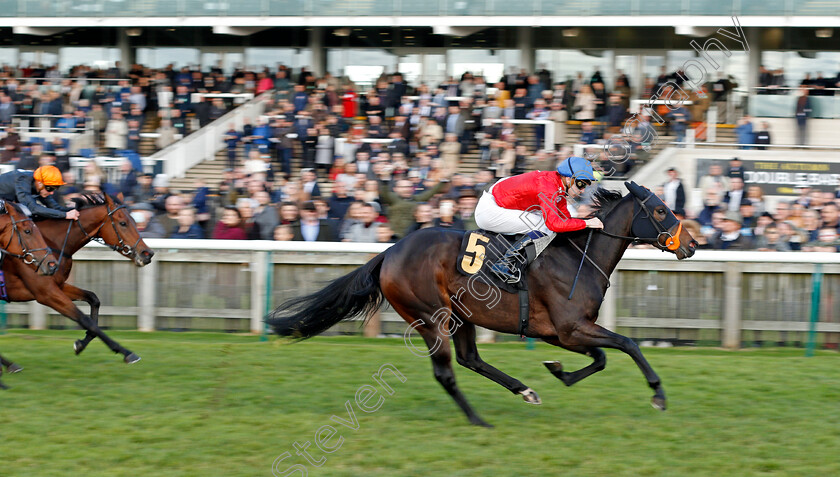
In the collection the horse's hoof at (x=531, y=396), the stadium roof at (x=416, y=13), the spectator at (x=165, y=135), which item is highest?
the stadium roof at (x=416, y=13)

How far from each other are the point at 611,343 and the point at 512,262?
0.72 metres

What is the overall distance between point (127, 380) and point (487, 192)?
269 cm

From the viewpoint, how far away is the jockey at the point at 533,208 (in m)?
5.02

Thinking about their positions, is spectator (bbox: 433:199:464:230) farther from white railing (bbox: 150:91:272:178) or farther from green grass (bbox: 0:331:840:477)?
white railing (bbox: 150:91:272:178)

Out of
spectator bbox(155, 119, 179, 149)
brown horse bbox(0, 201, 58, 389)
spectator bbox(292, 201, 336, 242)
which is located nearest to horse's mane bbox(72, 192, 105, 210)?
brown horse bbox(0, 201, 58, 389)

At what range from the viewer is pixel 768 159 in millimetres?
10602

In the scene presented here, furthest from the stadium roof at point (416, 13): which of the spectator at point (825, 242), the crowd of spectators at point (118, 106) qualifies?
the spectator at point (825, 242)

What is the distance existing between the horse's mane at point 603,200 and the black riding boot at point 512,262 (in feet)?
1.69

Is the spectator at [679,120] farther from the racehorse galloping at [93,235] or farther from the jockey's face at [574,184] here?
the racehorse galloping at [93,235]

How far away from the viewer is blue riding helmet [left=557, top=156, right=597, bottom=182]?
501cm

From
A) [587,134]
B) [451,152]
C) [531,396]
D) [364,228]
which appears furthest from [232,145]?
[531,396]

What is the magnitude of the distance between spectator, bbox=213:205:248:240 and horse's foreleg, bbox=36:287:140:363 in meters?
2.00

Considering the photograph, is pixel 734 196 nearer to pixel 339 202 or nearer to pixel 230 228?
pixel 339 202

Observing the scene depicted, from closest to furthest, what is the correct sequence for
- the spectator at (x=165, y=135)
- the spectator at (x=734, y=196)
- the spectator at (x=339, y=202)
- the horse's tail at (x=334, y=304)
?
the horse's tail at (x=334, y=304) → the spectator at (x=339, y=202) → the spectator at (x=734, y=196) → the spectator at (x=165, y=135)
